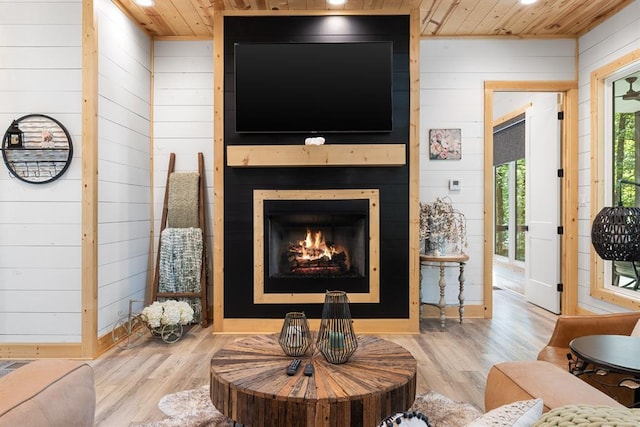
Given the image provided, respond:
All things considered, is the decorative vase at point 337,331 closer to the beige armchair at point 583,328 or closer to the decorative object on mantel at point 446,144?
the beige armchair at point 583,328

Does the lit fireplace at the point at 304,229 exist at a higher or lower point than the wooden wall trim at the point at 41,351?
higher

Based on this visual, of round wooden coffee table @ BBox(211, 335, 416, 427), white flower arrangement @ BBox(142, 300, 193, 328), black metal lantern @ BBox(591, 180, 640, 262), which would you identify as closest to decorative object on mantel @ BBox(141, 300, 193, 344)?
white flower arrangement @ BBox(142, 300, 193, 328)

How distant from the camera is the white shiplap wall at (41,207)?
10.5ft

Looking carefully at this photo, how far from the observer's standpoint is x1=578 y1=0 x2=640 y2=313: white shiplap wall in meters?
3.93

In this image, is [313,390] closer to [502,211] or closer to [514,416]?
[514,416]

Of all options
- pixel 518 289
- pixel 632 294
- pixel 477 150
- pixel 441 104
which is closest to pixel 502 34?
pixel 441 104

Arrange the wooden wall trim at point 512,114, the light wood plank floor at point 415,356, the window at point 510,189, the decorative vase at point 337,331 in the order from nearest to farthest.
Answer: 1. the decorative vase at point 337,331
2. the light wood plank floor at point 415,356
3. the wooden wall trim at point 512,114
4. the window at point 510,189

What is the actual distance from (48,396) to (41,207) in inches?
104

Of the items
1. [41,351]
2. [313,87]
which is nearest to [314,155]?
[313,87]

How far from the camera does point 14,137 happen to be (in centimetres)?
316

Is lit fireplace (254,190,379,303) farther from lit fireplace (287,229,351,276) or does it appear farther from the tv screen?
the tv screen

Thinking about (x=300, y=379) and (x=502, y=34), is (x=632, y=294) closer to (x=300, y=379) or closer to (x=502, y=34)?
(x=502, y=34)

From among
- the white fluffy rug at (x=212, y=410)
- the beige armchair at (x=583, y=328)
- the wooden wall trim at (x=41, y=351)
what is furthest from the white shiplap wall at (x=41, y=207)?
the beige armchair at (x=583, y=328)

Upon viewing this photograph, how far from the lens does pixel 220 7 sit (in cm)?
381
